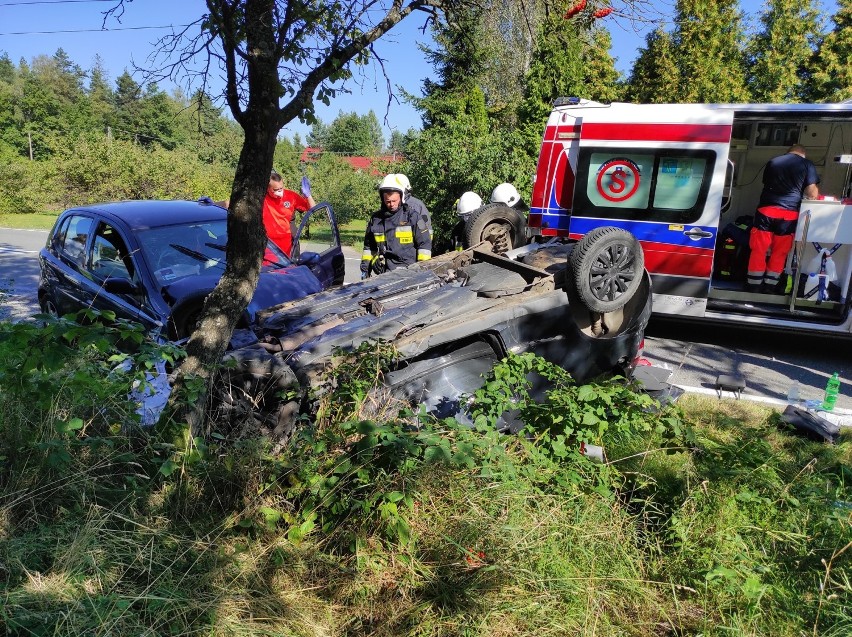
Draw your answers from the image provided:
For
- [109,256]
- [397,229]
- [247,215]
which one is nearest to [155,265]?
[109,256]

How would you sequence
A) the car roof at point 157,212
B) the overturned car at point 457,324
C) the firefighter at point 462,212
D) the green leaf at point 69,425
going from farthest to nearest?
Result: the firefighter at point 462,212
the car roof at point 157,212
the overturned car at point 457,324
the green leaf at point 69,425

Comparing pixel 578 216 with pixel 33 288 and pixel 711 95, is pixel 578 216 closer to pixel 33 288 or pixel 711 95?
pixel 33 288

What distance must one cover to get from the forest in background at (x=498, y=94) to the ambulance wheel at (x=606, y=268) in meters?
1.48

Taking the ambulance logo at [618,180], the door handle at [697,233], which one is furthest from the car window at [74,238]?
the door handle at [697,233]

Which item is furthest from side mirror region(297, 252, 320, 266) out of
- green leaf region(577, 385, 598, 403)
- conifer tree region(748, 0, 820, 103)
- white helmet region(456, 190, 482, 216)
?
conifer tree region(748, 0, 820, 103)

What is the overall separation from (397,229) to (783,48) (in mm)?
16281

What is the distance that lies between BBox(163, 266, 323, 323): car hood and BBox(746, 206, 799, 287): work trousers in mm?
4992

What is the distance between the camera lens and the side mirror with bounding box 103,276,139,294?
16.1 feet

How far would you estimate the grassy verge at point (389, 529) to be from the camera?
89.8 inches

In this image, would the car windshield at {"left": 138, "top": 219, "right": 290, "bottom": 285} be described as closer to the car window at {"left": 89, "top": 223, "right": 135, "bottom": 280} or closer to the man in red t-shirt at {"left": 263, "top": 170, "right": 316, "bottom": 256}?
the car window at {"left": 89, "top": 223, "right": 135, "bottom": 280}

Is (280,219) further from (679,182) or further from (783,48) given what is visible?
(783,48)

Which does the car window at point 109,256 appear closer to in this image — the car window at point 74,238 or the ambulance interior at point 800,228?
the car window at point 74,238

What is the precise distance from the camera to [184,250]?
532cm

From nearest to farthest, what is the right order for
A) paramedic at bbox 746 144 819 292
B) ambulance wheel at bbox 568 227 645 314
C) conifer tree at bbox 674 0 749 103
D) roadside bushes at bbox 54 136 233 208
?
ambulance wheel at bbox 568 227 645 314
paramedic at bbox 746 144 819 292
conifer tree at bbox 674 0 749 103
roadside bushes at bbox 54 136 233 208
